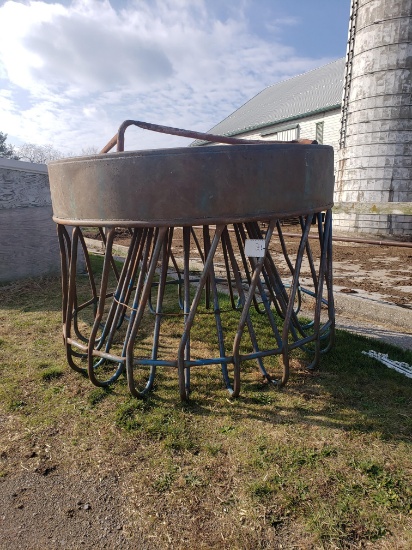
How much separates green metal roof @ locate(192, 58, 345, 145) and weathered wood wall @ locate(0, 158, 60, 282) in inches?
622

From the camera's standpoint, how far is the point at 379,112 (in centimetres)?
1167

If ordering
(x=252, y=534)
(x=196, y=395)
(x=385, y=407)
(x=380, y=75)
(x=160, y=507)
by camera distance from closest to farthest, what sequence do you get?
(x=252, y=534) < (x=160, y=507) < (x=385, y=407) < (x=196, y=395) < (x=380, y=75)

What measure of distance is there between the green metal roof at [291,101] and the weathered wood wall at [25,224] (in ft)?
51.8

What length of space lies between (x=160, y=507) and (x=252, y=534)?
0.51m

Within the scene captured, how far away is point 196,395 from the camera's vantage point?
329 cm

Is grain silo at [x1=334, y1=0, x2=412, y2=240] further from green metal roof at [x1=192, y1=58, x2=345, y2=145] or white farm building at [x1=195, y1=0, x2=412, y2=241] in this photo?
green metal roof at [x1=192, y1=58, x2=345, y2=145]

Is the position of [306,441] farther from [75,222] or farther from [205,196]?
[75,222]

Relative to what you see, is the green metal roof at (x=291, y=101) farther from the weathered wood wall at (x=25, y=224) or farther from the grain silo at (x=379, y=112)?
the weathered wood wall at (x=25, y=224)

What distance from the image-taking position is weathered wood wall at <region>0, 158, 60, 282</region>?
23.7 feet

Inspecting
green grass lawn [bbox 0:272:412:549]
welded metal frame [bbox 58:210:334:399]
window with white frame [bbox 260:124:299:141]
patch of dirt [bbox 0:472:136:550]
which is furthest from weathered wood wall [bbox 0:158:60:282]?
window with white frame [bbox 260:124:299:141]

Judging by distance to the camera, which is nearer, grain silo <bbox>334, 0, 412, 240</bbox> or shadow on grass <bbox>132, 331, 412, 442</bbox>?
shadow on grass <bbox>132, 331, 412, 442</bbox>

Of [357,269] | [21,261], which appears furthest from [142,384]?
[357,269]

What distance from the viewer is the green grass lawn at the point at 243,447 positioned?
6.58ft

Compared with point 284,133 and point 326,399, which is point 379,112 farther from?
point 284,133
